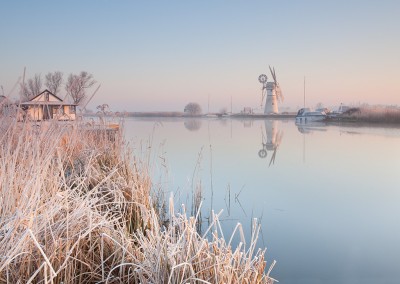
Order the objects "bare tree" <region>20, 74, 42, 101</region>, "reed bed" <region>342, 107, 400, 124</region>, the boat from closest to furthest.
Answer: "bare tree" <region>20, 74, 42, 101</region>
"reed bed" <region>342, 107, 400, 124</region>
the boat

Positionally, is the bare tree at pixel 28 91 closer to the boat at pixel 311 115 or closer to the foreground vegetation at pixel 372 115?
the foreground vegetation at pixel 372 115

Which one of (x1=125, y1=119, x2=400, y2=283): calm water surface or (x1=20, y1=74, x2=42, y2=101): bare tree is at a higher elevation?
(x1=20, y1=74, x2=42, y2=101): bare tree

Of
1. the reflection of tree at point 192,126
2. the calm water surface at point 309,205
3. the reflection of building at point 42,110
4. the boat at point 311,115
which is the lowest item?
the calm water surface at point 309,205

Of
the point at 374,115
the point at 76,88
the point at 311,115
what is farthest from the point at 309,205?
the point at 311,115

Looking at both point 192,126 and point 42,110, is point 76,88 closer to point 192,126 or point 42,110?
point 42,110

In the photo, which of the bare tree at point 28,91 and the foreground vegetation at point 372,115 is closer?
the bare tree at point 28,91

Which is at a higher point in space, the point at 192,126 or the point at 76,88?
the point at 76,88

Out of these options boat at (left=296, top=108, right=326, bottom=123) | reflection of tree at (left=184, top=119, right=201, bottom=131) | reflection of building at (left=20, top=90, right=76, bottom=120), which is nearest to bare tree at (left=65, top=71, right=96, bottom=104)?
reflection of building at (left=20, top=90, right=76, bottom=120)

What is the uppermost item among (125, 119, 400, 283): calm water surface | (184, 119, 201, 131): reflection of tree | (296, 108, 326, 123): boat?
(296, 108, 326, 123): boat

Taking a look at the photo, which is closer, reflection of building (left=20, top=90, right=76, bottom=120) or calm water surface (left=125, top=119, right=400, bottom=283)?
reflection of building (left=20, top=90, right=76, bottom=120)

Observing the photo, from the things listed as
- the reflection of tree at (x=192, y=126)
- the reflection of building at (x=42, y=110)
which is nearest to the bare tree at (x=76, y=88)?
the reflection of building at (x=42, y=110)

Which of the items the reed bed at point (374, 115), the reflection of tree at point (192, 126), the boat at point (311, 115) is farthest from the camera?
the boat at point (311, 115)

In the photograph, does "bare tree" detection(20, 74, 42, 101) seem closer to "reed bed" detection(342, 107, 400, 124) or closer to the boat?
"reed bed" detection(342, 107, 400, 124)

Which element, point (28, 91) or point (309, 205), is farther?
point (309, 205)
